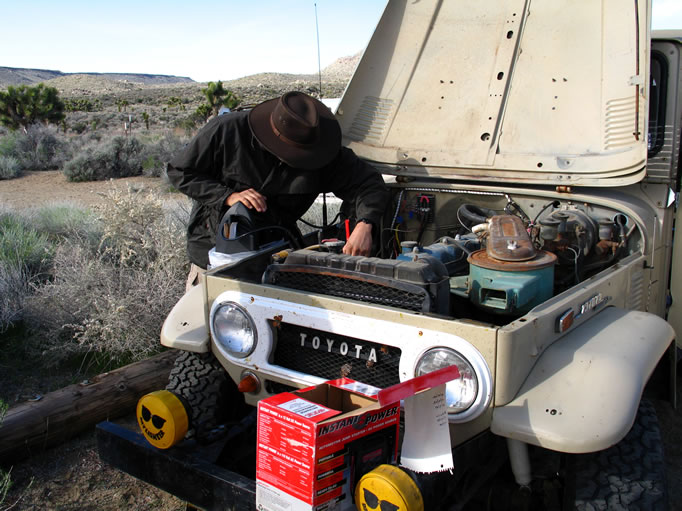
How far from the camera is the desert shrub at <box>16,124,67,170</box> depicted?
677 inches

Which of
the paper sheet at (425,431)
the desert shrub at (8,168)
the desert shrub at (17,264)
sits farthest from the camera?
the desert shrub at (8,168)

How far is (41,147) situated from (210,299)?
16935 mm

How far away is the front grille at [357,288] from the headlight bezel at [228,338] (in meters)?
0.21

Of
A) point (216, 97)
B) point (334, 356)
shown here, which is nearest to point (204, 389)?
point (334, 356)

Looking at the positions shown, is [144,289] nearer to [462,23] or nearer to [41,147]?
[462,23]

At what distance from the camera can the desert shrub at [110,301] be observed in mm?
4766

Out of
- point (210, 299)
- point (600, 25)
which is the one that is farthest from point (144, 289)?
point (600, 25)

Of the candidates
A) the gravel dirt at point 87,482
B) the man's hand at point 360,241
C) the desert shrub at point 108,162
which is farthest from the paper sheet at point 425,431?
the desert shrub at point 108,162

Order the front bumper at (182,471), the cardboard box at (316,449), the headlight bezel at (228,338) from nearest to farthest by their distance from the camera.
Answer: the cardboard box at (316,449) < the front bumper at (182,471) < the headlight bezel at (228,338)

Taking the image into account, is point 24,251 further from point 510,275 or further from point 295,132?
point 510,275

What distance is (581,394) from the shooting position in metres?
2.09

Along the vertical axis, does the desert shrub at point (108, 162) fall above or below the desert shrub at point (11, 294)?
above

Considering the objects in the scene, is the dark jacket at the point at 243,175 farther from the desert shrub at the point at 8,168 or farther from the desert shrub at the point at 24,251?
the desert shrub at the point at 8,168

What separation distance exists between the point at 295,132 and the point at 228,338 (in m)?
1.49
